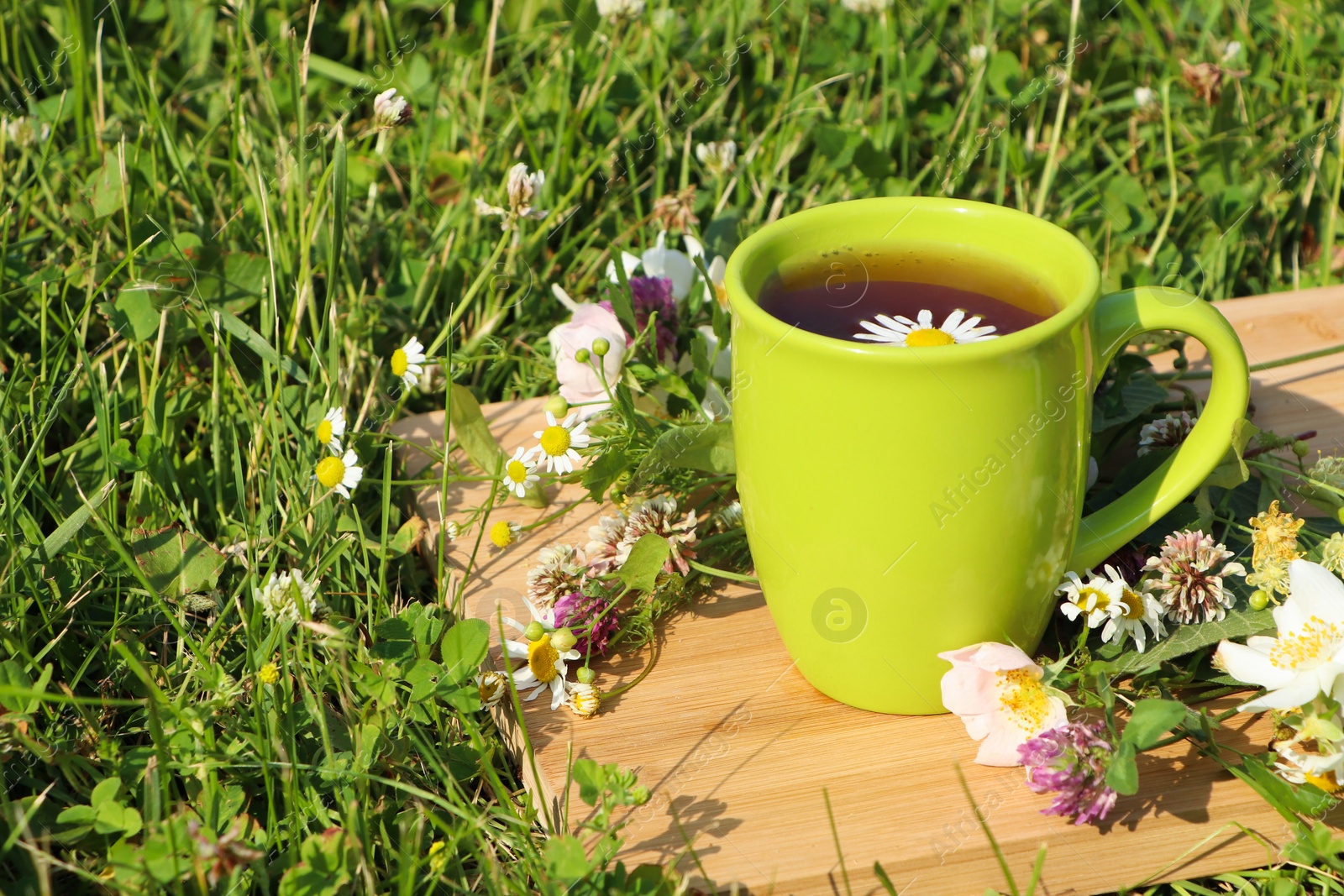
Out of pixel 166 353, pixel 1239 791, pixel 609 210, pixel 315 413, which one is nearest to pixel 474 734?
pixel 315 413

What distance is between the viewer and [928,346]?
30.8 inches

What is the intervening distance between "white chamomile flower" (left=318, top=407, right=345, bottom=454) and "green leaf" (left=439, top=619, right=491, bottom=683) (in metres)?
0.24

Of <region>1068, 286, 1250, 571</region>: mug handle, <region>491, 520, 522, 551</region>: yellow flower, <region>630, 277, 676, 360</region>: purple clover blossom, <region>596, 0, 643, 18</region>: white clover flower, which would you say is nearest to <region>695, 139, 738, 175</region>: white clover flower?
<region>596, 0, 643, 18</region>: white clover flower

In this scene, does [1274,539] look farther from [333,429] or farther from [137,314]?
[137,314]

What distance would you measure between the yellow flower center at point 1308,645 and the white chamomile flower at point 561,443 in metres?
0.62

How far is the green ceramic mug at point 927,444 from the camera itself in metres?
0.79

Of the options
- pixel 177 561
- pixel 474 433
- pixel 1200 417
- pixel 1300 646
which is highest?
pixel 1200 417

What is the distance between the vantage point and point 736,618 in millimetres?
1086

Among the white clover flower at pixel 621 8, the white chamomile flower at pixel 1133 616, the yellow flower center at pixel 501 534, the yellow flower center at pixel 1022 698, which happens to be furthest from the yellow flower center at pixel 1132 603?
the white clover flower at pixel 621 8

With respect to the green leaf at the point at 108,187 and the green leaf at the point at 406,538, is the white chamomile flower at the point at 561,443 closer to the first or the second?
the green leaf at the point at 406,538

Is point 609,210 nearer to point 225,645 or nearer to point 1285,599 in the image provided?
point 225,645

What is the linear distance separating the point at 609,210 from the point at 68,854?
41.8 inches

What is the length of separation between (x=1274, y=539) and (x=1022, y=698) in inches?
9.4

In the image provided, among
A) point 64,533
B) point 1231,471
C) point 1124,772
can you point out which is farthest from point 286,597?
point 1231,471
